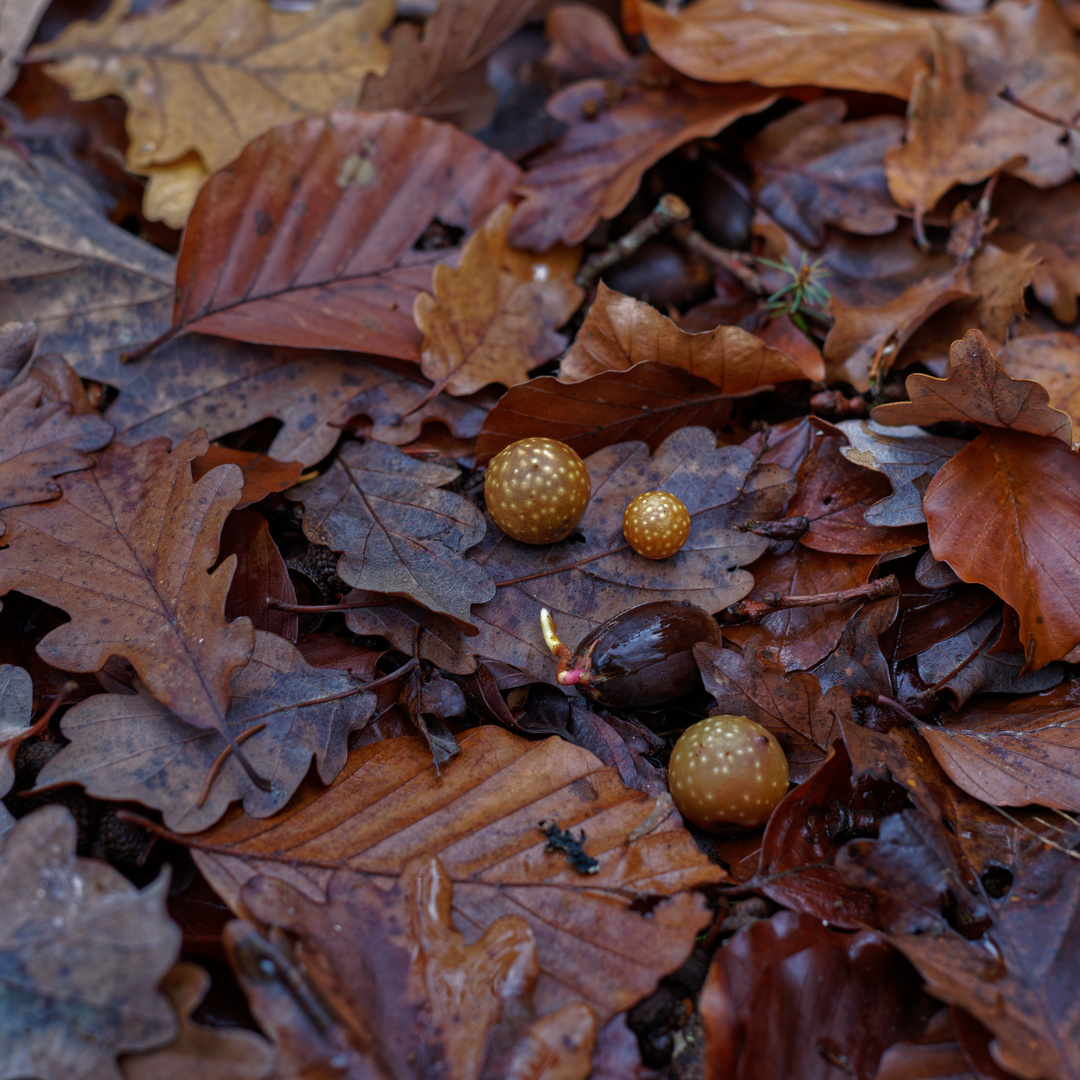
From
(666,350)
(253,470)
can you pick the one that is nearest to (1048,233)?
(666,350)

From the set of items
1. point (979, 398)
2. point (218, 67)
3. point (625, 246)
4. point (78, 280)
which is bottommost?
point (979, 398)

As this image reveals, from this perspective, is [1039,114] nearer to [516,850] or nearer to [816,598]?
[816,598]

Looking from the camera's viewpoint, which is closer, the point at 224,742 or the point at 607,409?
the point at 224,742

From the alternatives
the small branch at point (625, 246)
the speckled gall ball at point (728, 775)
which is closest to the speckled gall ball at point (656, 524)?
the speckled gall ball at point (728, 775)

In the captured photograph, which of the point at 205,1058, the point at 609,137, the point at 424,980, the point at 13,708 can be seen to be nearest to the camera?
the point at 205,1058

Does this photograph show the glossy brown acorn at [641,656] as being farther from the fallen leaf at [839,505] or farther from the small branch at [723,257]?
the small branch at [723,257]

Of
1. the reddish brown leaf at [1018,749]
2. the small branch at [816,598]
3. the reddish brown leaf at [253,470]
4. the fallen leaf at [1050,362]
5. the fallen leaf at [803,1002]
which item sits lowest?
the reddish brown leaf at [1018,749]

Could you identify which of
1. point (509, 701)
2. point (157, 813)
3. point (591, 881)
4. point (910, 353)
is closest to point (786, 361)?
point (910, 353)
